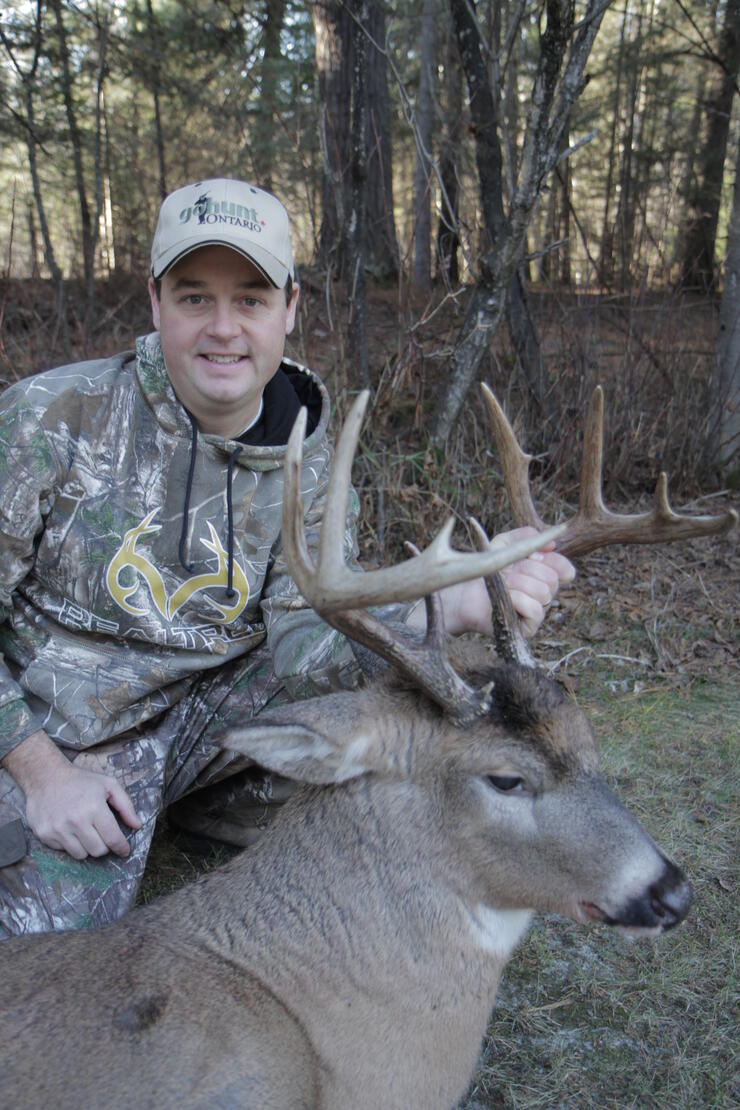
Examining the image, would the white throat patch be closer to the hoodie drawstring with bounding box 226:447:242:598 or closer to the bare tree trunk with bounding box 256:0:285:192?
the hoodie drawstring with bounding box 226:447:242:598

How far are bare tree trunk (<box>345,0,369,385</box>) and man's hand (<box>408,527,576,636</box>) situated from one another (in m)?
4.16

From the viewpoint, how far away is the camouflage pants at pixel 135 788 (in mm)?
3223

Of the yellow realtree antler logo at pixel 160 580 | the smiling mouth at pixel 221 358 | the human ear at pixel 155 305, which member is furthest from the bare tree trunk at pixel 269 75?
the yellow realtree antler logo at pixel 160 580

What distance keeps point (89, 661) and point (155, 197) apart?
1050 centimetres

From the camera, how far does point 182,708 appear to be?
3.87 meters

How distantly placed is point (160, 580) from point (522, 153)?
3.66 m

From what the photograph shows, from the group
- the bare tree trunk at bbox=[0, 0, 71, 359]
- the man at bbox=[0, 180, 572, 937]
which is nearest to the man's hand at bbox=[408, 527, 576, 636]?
the man at bbox=[0, 180, 572, 937]

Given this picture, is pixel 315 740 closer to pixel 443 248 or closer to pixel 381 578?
pixel 381 578

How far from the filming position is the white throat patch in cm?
263

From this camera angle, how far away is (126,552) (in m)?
3.54

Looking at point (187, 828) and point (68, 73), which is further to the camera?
point (68, 73)

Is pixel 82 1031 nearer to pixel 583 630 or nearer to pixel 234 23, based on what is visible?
pixel 583 630

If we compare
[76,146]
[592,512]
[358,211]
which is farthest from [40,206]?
[592,512]

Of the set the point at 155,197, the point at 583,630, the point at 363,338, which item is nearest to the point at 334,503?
the point at 583,630
